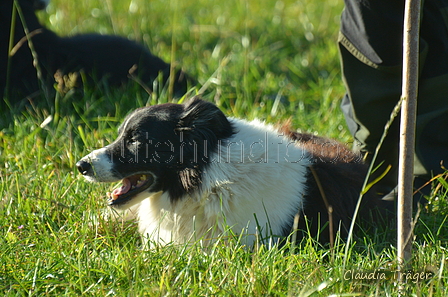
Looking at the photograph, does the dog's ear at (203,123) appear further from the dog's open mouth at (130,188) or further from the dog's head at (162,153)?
the dog's open mouth at (130,188)

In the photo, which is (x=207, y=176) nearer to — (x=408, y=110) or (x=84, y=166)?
(x=84, y=166)

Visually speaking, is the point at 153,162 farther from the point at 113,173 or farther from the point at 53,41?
the point at 53,41

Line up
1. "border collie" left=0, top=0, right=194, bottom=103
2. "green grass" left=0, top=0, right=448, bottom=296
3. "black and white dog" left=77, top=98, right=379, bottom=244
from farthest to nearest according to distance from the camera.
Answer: "border collie" left=0, top=0, right=194, bottom=103 → "black and white dog" left=77, top=98, right=379, bottom=244 → "green grass" left=0, top=0, right=448, bottom=296

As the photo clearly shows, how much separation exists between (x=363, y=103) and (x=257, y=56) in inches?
84.8

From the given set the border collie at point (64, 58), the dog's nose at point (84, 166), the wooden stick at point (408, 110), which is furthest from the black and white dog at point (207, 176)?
the border collie at point (64, 58)

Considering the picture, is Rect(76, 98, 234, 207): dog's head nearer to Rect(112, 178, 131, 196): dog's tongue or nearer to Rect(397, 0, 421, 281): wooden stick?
Rect(112, 178, 131, 196): dog's tongue

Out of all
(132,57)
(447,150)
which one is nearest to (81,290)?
(447,150)

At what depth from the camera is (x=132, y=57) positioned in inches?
181

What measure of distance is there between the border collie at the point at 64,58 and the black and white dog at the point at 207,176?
1.71 meters

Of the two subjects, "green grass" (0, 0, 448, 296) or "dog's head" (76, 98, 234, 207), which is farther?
"dog's head" (76, 98, 234, 207)

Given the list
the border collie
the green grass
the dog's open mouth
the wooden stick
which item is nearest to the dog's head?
the dog's open mouth

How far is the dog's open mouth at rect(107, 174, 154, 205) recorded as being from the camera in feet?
8.64

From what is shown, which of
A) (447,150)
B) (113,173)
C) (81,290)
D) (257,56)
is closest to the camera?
(81,290)

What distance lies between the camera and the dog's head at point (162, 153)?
8.49 ft
